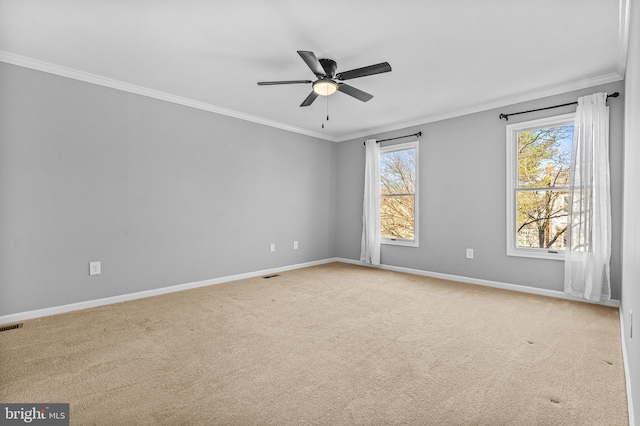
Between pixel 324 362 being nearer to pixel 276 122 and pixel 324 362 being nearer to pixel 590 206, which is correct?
pixel 590 206

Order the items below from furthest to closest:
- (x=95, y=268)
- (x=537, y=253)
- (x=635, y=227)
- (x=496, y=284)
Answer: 1. (x=496, y=284)
2. (x=537, y=253)
3. (x=95, y=268)
4. (x=635, y=227)

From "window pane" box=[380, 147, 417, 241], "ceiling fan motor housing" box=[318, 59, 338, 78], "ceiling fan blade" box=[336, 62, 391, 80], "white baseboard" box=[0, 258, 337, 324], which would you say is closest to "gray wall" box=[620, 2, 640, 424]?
"ceiling fan blade" box=[336, 62, 391, 80]

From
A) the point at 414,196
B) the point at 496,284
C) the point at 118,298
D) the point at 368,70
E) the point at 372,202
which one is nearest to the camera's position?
the point at 368,70

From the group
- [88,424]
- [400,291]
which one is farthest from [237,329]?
[400,291]

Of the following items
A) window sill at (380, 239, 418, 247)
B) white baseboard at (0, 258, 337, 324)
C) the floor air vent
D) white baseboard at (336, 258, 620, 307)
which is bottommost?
the floor air vent

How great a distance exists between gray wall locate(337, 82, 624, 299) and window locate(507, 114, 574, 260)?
99mm

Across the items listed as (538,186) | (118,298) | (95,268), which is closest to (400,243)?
(538,186)

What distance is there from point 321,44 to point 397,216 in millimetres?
3356

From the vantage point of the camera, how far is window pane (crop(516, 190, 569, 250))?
12.3 feet

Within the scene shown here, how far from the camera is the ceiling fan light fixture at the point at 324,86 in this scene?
2934 mm

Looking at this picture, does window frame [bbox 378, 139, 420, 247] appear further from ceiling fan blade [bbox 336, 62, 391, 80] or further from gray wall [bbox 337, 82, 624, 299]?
ceiling fan blade [bbox 336, 62, 391, 80]

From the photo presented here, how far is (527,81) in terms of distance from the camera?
3.47 m

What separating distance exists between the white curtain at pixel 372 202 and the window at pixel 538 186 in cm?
203

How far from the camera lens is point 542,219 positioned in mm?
3887
